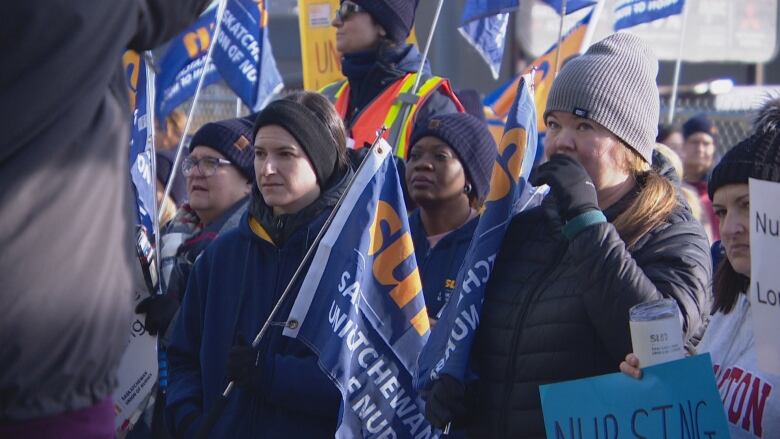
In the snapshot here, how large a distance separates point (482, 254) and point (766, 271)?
0.90 metres

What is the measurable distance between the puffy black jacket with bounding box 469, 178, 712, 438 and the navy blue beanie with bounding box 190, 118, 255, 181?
2.41m

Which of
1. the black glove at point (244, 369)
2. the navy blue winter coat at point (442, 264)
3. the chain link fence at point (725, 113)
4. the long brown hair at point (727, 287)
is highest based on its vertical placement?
the long brown hair at point (727, 287)

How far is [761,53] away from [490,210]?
14439 mm

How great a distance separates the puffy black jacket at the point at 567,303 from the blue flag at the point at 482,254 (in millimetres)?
58

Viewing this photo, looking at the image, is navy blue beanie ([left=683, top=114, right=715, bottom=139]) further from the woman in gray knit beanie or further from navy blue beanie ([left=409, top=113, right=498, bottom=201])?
the woman in gray knit beanie

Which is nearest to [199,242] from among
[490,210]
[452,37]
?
[490,210]

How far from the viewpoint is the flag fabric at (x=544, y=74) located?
815 centimetres

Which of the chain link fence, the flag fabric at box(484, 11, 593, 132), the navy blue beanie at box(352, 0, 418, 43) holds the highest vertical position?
the navy blue beanie at box(352, 0, 418, 43)

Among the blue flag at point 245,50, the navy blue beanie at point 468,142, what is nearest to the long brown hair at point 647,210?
the navy blue beanie at point 468,142

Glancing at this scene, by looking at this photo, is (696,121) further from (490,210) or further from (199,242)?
(490,210)

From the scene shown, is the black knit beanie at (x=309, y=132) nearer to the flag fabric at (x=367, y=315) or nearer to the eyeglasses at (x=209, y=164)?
the flag fabric at (x=367, y=315)

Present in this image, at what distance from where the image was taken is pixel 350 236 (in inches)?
175

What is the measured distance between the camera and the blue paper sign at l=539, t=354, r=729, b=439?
3148 mm

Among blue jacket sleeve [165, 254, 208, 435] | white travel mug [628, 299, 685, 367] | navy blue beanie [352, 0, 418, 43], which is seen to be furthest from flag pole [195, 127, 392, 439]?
navy blue beanie [352, 0, 418, 43]
